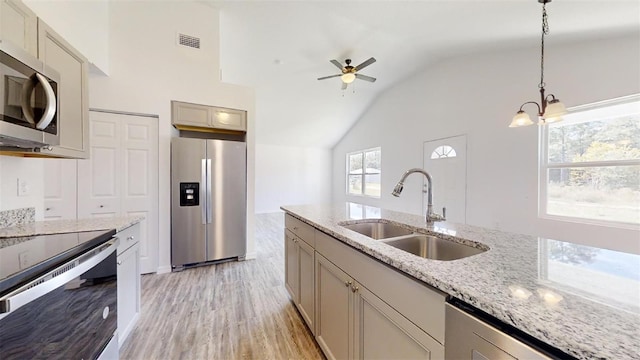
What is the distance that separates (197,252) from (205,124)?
5.68ft

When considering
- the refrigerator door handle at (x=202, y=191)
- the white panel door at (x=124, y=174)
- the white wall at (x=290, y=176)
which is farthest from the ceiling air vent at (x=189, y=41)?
the white wall at (x=290, y=176)

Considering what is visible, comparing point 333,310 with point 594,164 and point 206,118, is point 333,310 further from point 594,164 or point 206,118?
point 594,164

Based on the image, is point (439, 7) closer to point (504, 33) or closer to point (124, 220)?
point (504, 33)

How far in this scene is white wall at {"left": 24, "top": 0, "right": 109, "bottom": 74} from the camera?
2066 mm

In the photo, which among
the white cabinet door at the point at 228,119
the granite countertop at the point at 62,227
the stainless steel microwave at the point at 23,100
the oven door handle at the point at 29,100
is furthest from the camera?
the white cabinet door at the point at 228,119

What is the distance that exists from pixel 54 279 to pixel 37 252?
23 cm

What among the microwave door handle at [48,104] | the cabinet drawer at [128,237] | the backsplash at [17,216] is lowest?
the cabinet drawer at [128,237]

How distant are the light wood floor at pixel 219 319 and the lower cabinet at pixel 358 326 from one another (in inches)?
14.5

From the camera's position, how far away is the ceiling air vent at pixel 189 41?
10.7ft

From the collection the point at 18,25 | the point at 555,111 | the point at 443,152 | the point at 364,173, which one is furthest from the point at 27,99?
the point at 364,173

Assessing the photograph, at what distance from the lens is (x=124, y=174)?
2953 mm

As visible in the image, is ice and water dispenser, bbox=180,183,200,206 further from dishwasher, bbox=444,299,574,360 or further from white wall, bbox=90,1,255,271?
dishwasher, bbox=444,299,574,360

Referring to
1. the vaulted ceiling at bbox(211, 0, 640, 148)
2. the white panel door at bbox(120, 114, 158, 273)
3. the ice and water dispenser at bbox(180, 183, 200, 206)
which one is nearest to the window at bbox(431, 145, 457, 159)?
the vaulted ceiling at bbox(211, 0, 640, 148)

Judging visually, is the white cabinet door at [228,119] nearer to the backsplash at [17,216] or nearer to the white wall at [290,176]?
the backsplash at [17,216]
